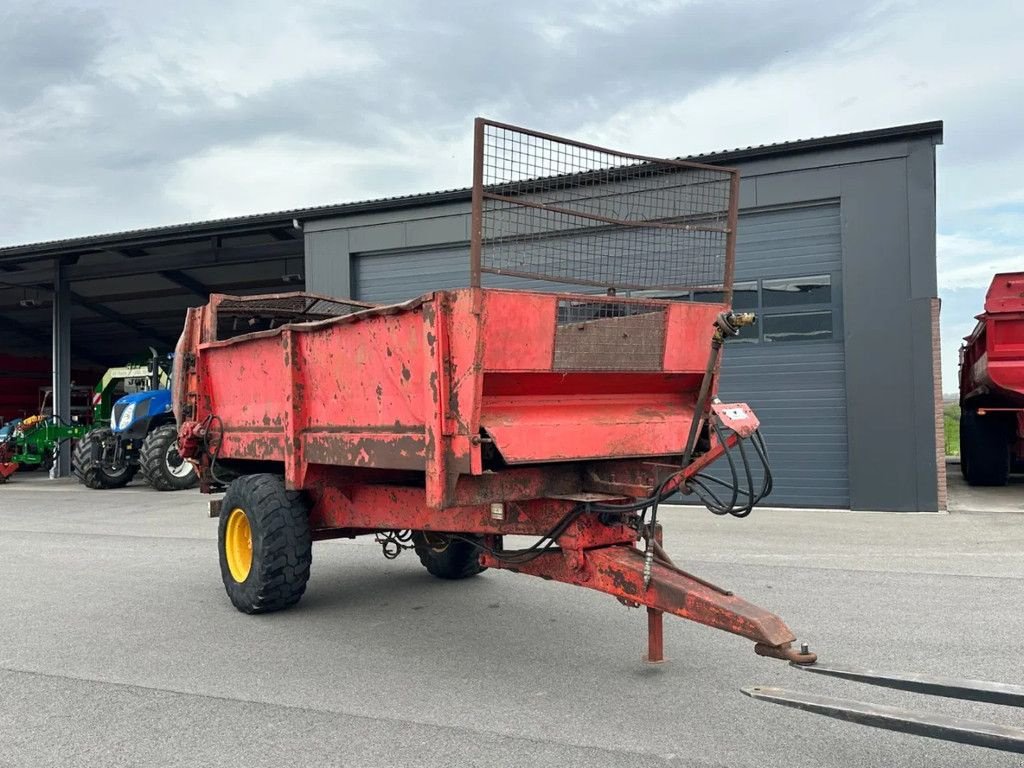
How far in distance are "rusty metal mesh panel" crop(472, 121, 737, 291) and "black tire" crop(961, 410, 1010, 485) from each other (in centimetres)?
1083

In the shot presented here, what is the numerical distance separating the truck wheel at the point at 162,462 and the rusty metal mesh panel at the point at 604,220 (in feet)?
41.8

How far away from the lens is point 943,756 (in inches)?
137

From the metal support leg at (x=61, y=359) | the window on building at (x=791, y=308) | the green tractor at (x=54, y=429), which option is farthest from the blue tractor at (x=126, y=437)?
the window on building at (x=791, y=308)

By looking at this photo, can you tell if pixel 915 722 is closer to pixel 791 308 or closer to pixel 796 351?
pixel 796 351

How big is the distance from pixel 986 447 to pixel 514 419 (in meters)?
12.4

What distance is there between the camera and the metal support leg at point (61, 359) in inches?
816

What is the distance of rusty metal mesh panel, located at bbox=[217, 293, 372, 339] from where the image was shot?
713 cm

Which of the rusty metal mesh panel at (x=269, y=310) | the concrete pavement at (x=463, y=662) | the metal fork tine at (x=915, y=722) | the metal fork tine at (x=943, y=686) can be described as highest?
the rusty metal mesh panel at (x=269, y=310)

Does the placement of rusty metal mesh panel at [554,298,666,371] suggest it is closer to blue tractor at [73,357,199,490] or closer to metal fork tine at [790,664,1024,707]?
metal fork tine at [790,664,1024,707]

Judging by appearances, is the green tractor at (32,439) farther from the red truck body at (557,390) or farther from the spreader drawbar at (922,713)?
the spreader drawbar at (922,713)

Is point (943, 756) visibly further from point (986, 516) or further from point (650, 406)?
point (986, 516)

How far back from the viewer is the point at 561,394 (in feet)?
14.7

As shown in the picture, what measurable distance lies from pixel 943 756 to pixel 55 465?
2165 centimetres

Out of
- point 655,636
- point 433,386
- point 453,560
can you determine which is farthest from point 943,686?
point 453,560
